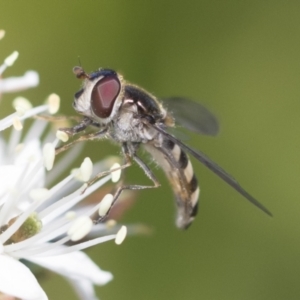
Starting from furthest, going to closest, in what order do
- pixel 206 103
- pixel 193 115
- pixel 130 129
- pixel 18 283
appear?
pixel 206 103
pixel 193 115
pixel 130 129
pixel 18 283

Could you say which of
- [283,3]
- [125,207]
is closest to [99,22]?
[283,3]

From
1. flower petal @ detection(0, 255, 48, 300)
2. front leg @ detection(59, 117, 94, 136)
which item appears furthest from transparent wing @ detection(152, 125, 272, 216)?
flower petal @ detection(0, 255, 48, 300)

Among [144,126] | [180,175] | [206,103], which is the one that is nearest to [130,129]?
[144,126]

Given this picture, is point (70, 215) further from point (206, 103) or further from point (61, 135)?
point (206, 103)

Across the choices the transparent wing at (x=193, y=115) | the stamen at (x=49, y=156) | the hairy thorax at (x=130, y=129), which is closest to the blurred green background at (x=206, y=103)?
the transparent wing at (x=193, y=115)

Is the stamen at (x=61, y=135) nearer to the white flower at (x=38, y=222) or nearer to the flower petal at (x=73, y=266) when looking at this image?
the white flower at (x=38, y=222)
